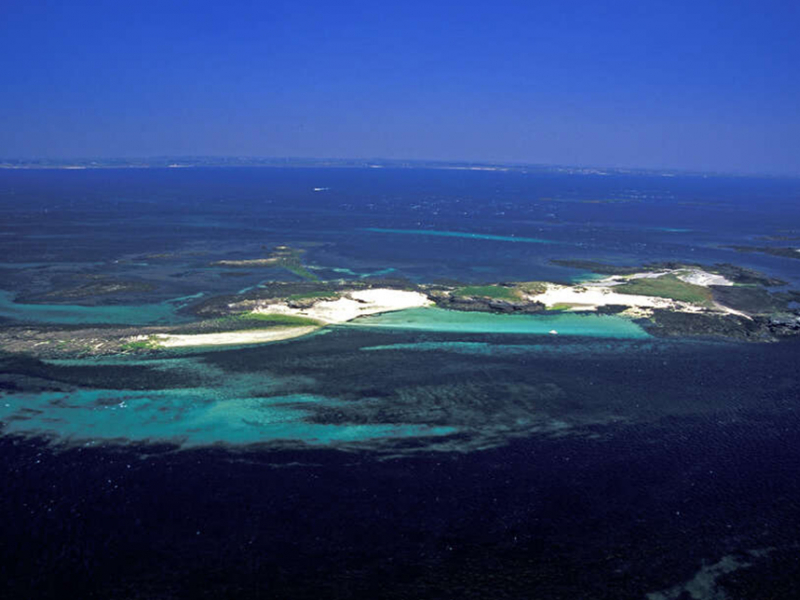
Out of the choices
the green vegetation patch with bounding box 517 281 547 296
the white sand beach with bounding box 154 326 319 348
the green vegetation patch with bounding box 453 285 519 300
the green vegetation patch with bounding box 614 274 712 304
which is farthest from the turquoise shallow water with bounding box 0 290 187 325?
the green vegetation patch with bounding box 614 274 712 304

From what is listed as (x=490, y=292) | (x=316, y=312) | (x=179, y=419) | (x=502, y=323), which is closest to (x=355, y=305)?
(x=316, y=312)

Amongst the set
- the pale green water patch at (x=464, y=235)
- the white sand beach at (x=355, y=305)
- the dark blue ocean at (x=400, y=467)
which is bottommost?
the dark blue ocean at (x=400, y=467)

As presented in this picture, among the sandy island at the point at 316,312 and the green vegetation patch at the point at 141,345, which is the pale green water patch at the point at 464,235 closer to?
Answer: the sandy island at the point at 316,312

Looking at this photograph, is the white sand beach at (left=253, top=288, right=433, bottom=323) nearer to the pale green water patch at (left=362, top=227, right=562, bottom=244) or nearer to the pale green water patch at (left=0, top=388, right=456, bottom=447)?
the pale green water patch at (left=0, top=388, right=456, bottom=447)

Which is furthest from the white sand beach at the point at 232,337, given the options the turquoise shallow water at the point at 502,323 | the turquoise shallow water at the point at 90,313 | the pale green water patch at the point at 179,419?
the pale green water patch at the point at 179,419

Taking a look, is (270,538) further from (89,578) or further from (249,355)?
(249,355)

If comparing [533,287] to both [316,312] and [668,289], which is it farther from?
[316,312]
